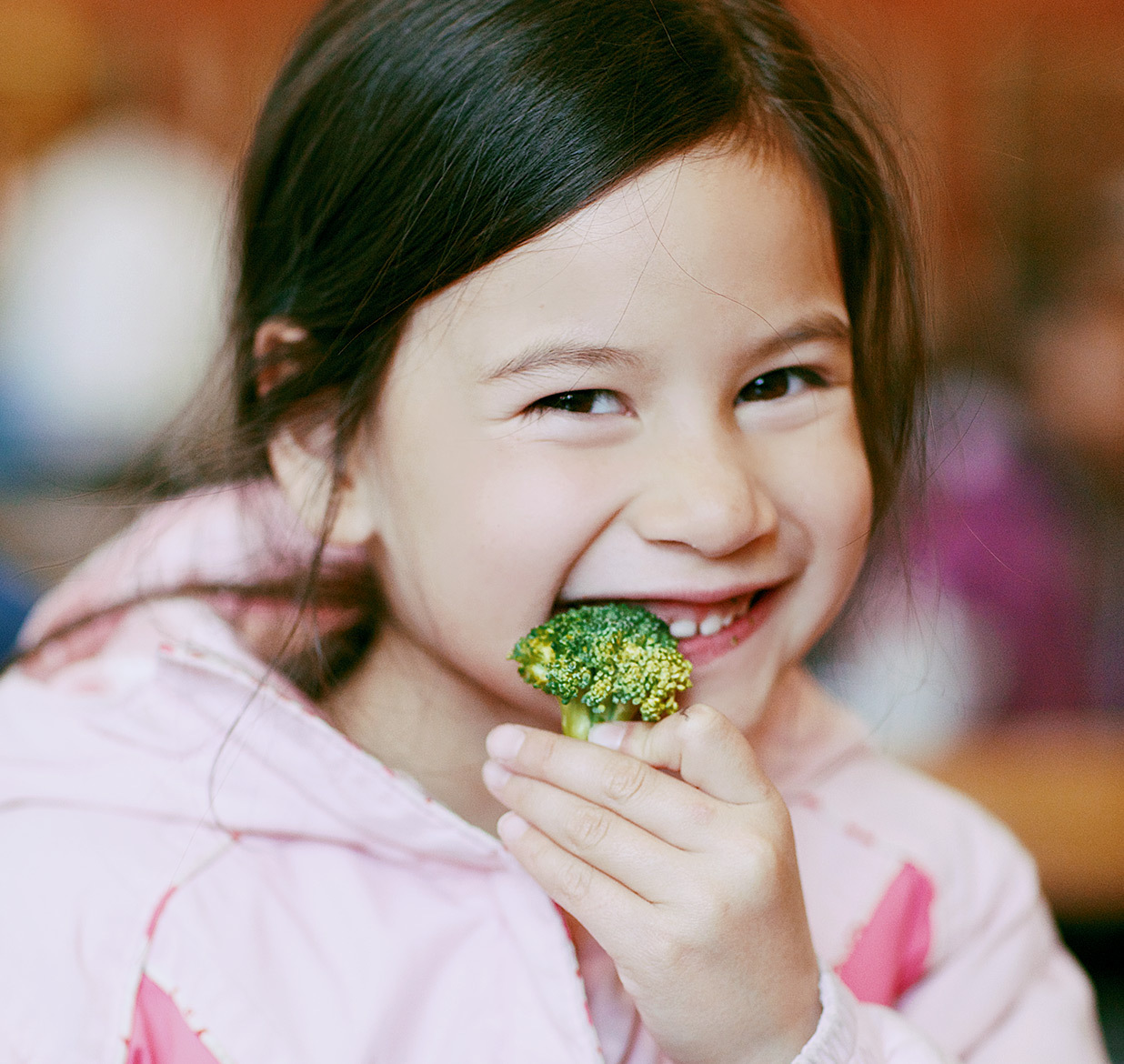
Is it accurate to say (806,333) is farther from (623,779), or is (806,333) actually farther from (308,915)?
(308,915)

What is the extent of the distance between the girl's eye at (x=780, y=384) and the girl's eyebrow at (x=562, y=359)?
5.1 inches

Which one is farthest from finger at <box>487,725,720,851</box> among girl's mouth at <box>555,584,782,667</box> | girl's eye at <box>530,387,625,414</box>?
girl's eye at <box>530,387,625,414</box>

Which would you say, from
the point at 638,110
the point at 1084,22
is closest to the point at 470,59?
the point at 638,110

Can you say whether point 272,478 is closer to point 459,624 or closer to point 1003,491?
point 459,624

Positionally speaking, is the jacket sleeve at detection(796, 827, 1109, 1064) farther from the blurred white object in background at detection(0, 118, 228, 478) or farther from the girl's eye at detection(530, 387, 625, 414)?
the blurred white object in background at detection(0, 118, 228, 478)

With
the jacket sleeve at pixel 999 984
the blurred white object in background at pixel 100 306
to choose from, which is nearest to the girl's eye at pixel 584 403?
the jacket sleeve at pixel 999 984

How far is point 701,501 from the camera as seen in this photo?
836 mm

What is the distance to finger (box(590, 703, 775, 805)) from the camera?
0.84 meters

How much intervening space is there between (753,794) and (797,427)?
0.98 ft

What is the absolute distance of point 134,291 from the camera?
245cm

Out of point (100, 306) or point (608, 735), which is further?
point (100, 306)

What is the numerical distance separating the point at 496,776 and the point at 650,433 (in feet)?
0.95

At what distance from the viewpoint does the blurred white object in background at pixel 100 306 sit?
2410 mm

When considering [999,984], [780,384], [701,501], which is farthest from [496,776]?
[999,984]
